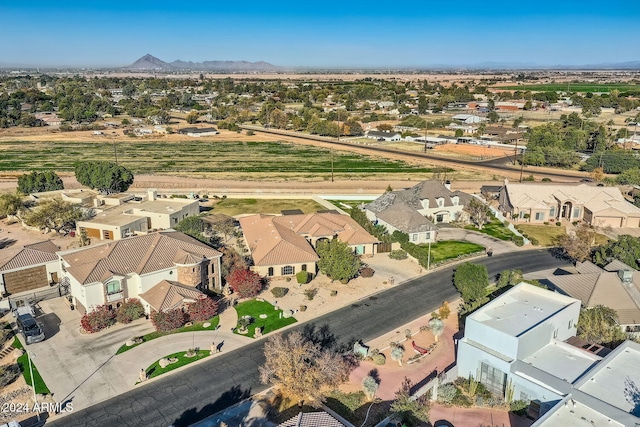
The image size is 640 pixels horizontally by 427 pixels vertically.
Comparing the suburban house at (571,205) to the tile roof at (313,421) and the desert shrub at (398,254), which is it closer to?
the desert shrub at (398,254)

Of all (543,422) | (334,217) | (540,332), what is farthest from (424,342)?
(334,217)

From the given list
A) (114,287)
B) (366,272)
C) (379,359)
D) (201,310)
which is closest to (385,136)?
(366,272)

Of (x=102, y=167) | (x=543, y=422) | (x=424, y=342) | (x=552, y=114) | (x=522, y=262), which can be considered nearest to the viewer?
(x=543, y=422)

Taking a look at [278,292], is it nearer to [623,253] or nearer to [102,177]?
[623,253]

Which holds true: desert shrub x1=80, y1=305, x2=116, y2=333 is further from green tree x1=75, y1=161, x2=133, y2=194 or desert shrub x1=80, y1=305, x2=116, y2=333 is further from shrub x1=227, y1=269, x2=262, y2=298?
green tree x1=75, y1=161, x2=133, y2=194

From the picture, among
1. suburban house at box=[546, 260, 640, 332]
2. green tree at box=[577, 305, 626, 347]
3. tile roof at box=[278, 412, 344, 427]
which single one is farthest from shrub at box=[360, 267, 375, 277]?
tile roof at box=[278, 412, 344, 427]

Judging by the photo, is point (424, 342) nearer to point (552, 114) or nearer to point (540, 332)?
point (540, 332)
